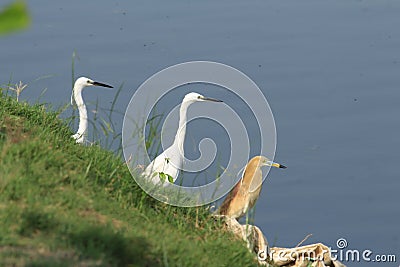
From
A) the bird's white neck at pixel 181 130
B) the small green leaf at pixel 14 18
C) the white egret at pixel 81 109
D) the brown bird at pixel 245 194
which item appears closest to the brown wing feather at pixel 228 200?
the brown bird at pixel 245 194

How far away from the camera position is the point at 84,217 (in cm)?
470

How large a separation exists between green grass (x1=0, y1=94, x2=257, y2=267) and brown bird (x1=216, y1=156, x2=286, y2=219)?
0.76m

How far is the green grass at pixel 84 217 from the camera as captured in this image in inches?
169

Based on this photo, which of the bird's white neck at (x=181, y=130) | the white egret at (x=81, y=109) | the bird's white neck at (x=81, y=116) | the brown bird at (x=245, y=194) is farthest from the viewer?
the bird's white neck at (x=81, y=116)

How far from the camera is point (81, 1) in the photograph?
1412cm

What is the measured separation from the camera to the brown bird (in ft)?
21.8

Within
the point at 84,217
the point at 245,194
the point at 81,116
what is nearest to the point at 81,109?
the point at 81,116

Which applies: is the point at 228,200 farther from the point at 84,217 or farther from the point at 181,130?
the point at 84,217

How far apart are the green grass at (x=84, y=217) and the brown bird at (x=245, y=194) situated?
2.49 ft

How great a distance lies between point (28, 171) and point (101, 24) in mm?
8345

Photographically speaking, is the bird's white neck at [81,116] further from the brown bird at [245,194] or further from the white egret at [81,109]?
the brown bird at [245,194]

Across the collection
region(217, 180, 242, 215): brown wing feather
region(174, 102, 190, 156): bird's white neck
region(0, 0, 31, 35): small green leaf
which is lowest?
region(0, 0, 31, 35): small green leaf

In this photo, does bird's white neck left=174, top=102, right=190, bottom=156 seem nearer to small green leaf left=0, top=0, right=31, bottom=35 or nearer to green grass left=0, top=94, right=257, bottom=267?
green grass left=0, top=94, right=257, bottom=267

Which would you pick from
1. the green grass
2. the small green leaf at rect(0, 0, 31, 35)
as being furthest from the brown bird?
the small green leaf at rect(0, 0, 31, 35)
